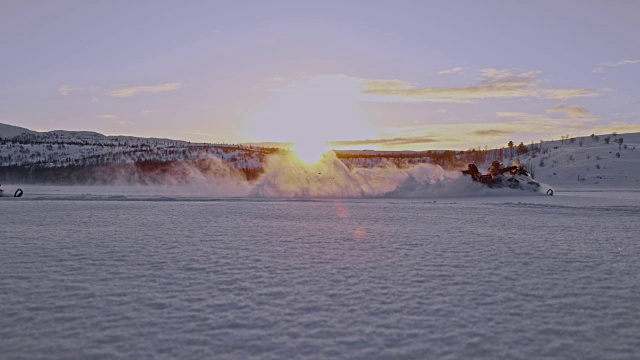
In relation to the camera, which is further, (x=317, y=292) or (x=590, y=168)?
(x=590, y=168)

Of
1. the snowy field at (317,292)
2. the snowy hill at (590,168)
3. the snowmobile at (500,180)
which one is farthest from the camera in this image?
the snowy hill at (590,168)

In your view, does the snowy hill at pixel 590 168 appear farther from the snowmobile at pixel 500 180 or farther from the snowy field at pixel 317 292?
the snowy field at pixel 317 292

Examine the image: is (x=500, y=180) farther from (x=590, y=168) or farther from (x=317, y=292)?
(x=317, y=292)

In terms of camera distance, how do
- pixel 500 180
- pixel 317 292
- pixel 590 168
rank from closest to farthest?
pixel 317 292 → pixel 500 180 → pixel 590 168

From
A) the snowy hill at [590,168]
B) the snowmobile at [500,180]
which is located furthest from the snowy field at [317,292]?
the snowy hill at [590,168]

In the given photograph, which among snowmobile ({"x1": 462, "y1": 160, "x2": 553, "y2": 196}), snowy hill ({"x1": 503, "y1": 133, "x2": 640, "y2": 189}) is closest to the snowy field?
snowmobile ({"x1": 462, "y1": 160, "x2": 553, "y2": 196})

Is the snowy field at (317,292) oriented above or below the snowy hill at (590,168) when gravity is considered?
below

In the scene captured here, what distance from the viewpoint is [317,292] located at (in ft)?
18.0

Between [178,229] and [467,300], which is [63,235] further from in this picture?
[467,300]

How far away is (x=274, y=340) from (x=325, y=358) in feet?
1.81

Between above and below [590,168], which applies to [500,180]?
below

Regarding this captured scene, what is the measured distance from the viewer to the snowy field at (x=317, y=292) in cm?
390

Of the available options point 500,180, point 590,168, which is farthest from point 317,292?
Result: point 590,168

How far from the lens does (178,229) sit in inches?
444
